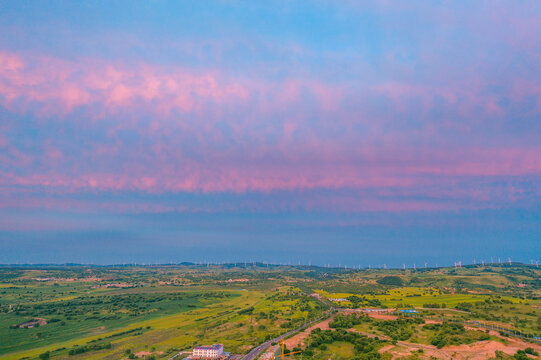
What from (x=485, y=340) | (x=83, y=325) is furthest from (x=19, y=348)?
(x=485, y=340)

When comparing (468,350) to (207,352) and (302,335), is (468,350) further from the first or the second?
(207,352)

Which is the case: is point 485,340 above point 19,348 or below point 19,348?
above

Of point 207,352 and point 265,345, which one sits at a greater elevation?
point 207,352

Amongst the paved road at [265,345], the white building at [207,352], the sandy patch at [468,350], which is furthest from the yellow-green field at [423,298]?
the white building at [207,352]

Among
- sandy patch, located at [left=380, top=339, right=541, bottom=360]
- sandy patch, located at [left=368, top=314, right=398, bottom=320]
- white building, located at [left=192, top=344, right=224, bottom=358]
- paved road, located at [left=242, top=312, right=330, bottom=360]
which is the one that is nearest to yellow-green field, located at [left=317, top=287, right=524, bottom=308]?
sandy patch, located at [left=368, top=314, right=398, bottom=320]

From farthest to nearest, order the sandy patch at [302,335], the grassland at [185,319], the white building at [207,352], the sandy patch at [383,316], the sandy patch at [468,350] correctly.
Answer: the sandy patch at [383,316]
the grassland at [185,319]
the sandy patch at [302,335]
the white building at [207,352]
the sandy patch at [468,350]

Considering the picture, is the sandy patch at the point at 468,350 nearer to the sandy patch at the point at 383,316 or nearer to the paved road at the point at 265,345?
the paved road at the point at 265,345

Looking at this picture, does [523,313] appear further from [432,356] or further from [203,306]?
[203,306]

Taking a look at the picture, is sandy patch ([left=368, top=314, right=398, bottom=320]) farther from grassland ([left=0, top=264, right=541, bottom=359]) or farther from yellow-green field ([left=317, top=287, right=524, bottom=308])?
yellow-green field ([left=317, top=287, right=524, bottom=308])

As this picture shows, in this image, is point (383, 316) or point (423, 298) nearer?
point (383, 316)

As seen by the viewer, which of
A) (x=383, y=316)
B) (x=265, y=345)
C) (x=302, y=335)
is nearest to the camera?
(x=265, y=345)

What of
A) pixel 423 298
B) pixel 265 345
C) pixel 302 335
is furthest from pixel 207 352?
pixel 423 298
